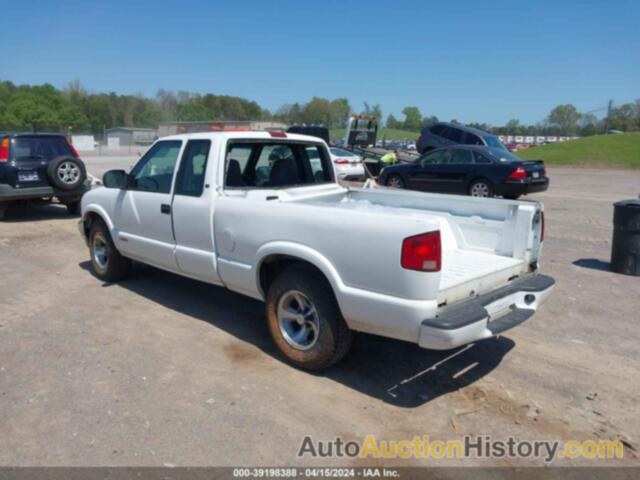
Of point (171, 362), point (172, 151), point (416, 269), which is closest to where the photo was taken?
point (416, 269)

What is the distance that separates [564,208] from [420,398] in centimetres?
1127

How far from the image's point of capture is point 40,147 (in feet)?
34.2

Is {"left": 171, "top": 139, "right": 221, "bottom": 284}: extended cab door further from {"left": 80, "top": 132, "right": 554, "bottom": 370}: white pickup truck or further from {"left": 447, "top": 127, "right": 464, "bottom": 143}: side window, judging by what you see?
{"left": 447, "top": 127, "right": 464, "bottom": 143}: side window

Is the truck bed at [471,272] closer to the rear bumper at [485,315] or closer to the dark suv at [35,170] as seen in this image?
the rear bumper at [485,315]

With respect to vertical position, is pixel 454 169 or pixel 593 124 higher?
pixel 593 124

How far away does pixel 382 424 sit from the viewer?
342 centimetres

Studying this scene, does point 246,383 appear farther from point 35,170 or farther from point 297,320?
point 35,170

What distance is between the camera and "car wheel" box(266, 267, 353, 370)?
12.6 ft

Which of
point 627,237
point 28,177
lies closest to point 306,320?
point 627,237

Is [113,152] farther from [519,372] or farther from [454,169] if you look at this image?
[519,372]

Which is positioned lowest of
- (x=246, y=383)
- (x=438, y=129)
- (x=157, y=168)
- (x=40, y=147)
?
(x=246, y=383)

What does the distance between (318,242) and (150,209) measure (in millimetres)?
2387

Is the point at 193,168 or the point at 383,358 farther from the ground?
the point at 193,168

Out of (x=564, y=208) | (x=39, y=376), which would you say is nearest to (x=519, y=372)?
(x=39, y=376)
